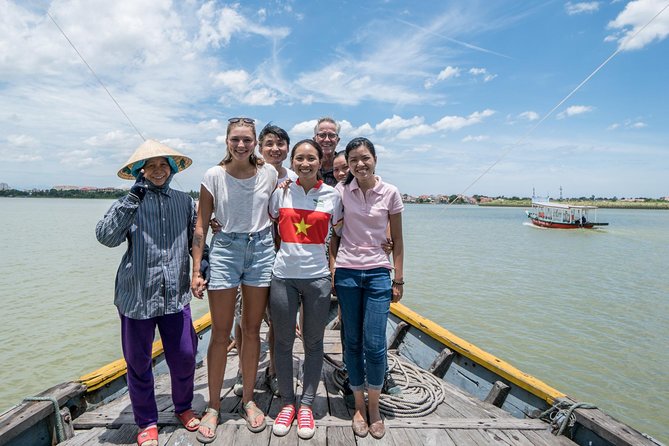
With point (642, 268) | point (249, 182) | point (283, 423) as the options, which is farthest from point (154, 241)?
point (642, 268)

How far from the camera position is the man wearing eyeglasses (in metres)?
3.50

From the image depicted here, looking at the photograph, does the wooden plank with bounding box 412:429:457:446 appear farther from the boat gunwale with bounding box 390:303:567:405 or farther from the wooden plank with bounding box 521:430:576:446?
the boat gunwale with bounding box 390:303:567:405

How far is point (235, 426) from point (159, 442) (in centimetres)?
48

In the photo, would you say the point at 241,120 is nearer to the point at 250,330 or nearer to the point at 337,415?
the point at 250,330

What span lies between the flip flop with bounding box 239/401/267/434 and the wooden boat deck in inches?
1.3

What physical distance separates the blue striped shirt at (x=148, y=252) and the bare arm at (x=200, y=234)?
9cm

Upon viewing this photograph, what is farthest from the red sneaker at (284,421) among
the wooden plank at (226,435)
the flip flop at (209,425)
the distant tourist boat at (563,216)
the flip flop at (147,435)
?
the distant tourist boat at (563,216)

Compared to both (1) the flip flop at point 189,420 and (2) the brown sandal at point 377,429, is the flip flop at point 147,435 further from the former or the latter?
(2) the brown sandal at point 377,429

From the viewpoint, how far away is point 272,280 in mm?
2674

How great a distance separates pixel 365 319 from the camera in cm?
271

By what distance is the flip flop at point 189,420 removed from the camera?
2635 mm

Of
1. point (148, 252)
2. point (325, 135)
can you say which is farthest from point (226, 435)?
point (325, 135)

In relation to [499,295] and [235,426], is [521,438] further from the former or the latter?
[499,295]

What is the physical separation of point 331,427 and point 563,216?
44.3 meters
